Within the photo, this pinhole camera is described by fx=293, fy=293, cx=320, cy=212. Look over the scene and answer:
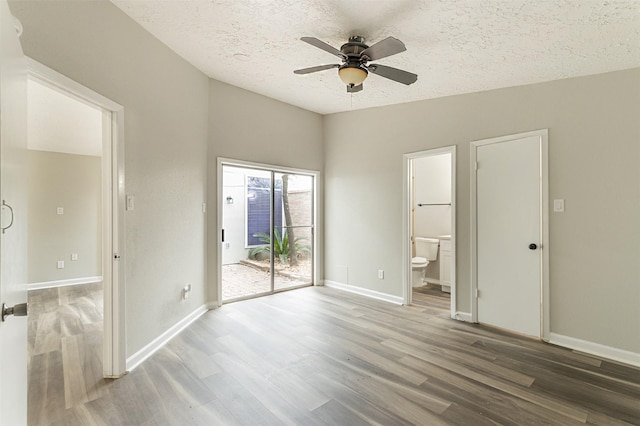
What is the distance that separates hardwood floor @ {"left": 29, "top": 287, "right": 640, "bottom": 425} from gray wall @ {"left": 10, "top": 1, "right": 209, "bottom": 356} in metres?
0.50

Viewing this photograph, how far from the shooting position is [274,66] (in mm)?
3234

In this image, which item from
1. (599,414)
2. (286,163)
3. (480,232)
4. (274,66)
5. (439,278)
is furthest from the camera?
(439,278)

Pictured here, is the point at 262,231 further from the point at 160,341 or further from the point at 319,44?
the point at 319,44

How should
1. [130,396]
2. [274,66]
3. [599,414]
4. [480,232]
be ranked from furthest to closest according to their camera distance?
[480,232] → [274,66] → [130,396] → [599,414]

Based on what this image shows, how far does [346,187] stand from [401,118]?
135 cm

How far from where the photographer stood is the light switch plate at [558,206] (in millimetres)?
3002

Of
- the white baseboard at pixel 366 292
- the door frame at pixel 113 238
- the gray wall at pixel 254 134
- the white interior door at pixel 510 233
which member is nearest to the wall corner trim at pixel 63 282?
the gray wall at pixel 254 134

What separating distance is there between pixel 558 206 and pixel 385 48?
95.7 inches

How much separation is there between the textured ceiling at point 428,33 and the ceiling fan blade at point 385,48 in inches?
10.2

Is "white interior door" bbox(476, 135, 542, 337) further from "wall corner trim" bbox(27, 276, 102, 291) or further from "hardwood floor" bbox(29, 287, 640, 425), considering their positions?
"wall corner trim" bbox(27, 276, 102, 291)

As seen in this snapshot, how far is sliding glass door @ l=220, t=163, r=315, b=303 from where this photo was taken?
4.36m

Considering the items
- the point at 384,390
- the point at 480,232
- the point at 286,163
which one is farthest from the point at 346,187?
the point at 384,390

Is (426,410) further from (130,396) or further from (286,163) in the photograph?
(286,163)

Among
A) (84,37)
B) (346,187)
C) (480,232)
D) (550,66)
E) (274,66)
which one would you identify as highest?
(274,66)
